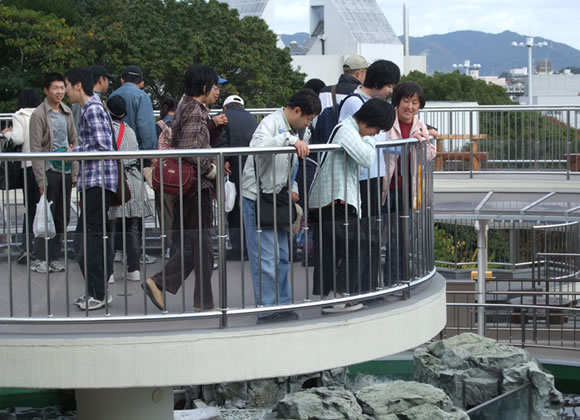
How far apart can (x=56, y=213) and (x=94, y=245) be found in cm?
40

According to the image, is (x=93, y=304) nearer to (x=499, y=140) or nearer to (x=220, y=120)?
(x=220, y=120)

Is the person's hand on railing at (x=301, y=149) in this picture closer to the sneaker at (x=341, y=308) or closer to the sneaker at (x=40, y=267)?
the sneaker at (x=341, y=308)

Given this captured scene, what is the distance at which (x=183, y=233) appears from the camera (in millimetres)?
6289

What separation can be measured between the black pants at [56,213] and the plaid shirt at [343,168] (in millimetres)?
1637

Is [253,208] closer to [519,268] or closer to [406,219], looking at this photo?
[406,219]

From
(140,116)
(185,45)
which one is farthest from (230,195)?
(185,45)

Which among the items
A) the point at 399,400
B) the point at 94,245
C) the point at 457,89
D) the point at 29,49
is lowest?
the point at 399,400

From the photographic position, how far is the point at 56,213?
6.40 meters

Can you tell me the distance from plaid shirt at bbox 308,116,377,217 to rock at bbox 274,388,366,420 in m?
3.62

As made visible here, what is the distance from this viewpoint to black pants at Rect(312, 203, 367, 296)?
6668 mm

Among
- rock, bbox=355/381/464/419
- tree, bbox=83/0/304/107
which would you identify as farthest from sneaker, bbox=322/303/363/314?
tree, bbox=83/0/304/107

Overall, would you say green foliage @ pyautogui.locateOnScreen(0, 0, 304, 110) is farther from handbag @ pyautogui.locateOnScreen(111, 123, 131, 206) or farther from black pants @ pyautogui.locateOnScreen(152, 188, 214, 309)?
black pants @ pyautogui.locateOnScreen(152, 188, 214, 309)

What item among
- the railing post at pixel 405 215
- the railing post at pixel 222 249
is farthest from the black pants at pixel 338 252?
the railing post at pixel 222 249

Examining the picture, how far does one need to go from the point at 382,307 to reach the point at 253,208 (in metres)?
1.24
